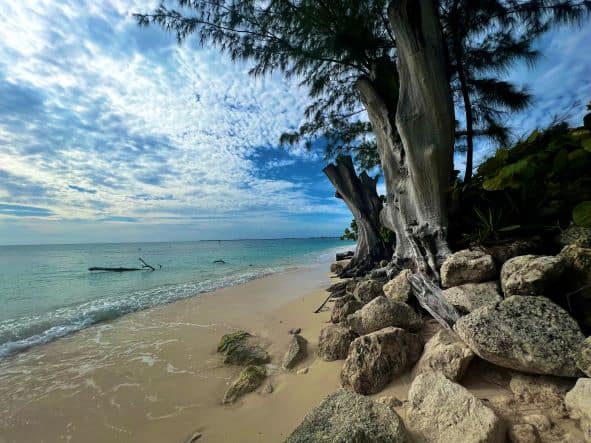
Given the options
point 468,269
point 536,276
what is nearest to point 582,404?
point 536,276

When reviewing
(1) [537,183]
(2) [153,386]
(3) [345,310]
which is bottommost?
(2) [153,386]

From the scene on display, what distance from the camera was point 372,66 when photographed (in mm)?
6223

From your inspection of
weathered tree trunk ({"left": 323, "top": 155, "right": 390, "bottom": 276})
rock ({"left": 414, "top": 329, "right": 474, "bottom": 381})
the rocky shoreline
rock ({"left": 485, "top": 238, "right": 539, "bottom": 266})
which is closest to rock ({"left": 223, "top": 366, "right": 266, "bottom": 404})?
the rocky shoreline

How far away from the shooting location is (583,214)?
Result: 2.57 meters

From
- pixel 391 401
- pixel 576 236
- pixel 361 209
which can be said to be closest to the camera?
pixel 391 401

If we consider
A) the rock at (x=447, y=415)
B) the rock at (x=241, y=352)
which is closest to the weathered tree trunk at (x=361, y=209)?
the rock at (x=241, y=352)

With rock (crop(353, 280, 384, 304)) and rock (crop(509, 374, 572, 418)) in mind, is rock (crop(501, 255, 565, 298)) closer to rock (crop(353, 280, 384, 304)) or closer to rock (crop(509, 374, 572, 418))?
rock (crop(509, 374, 572, 418))

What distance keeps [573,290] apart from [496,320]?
0.81 metres

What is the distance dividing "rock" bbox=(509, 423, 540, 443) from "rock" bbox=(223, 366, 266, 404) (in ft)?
8.25

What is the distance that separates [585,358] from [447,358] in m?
0.88

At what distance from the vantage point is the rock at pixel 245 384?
3.11m

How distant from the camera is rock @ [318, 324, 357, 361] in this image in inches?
135

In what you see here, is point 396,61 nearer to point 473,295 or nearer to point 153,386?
point 473,295

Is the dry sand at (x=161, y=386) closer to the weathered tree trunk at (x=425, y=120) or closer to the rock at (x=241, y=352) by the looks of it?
the rock at (x=241, y=352)
